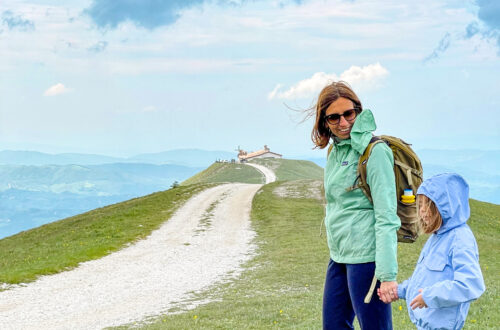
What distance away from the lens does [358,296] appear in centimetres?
575

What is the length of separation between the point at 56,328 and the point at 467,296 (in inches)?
546

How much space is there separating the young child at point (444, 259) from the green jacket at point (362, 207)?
0.31 meters

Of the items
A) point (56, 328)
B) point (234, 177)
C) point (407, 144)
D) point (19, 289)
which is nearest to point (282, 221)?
point (19, 289)

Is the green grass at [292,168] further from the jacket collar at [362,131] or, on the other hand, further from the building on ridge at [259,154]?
the jacket collar at [362,131]

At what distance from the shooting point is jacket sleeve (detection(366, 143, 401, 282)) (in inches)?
213

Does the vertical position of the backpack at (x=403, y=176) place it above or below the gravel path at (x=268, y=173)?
above

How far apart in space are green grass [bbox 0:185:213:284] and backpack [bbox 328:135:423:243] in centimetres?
2003

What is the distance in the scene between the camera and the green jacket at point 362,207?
17.9ft

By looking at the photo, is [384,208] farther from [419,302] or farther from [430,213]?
[419,302]

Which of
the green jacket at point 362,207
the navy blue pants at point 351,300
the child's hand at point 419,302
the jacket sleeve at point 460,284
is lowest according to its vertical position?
the navy blue pants at point 351,300

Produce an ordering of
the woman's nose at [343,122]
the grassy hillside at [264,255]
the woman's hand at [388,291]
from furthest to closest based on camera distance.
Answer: the grassy hillside at [264,255], the woman's nose at [343,122], the woman's hand at [388,291]

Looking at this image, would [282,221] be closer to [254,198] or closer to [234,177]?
[254,198]

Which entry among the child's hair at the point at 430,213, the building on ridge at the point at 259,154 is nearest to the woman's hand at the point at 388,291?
the child's hair at the point at 430,213


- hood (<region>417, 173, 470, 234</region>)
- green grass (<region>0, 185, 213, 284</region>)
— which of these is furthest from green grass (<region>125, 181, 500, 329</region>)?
green grass (<region>0, 185, 213, 284</region>)
